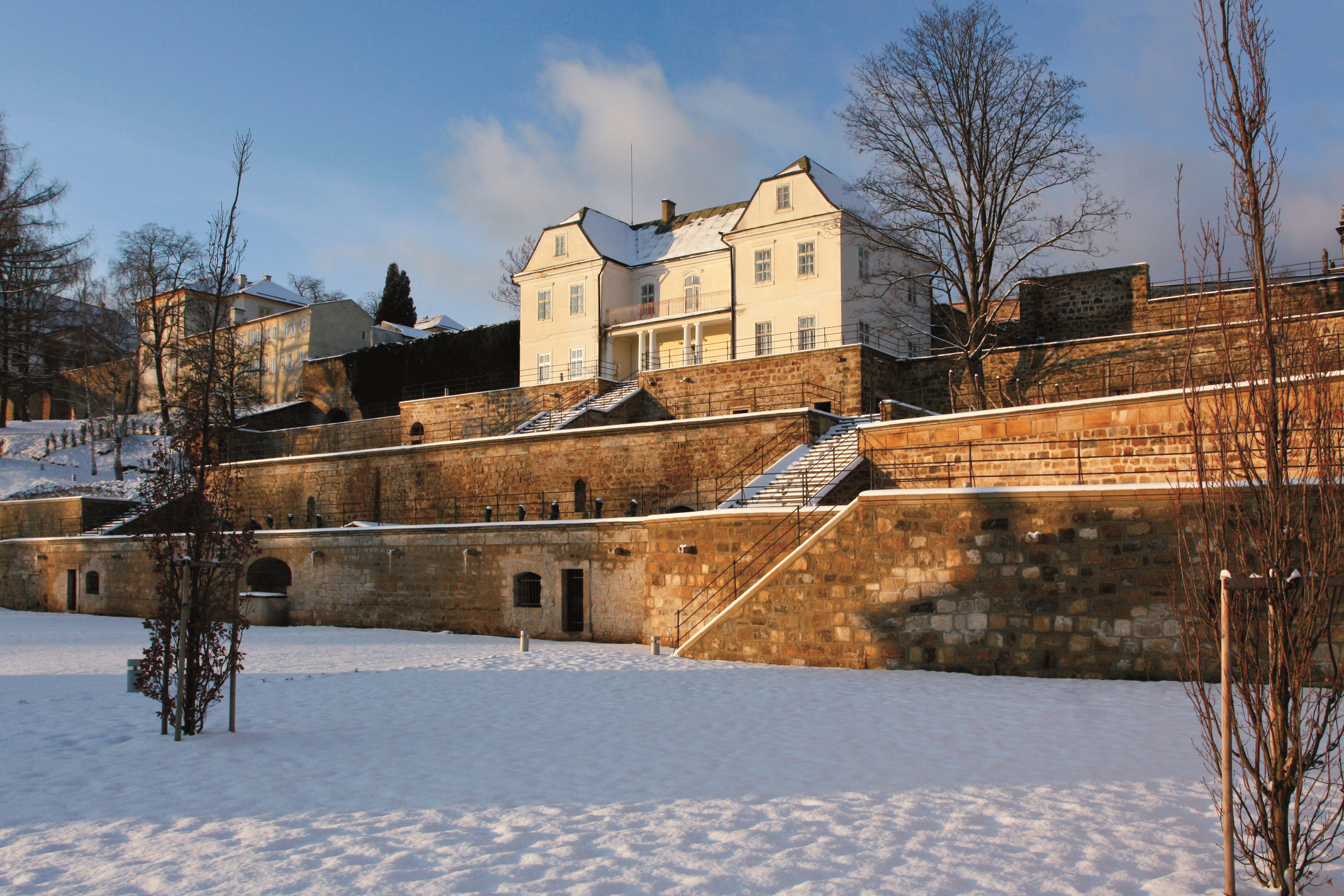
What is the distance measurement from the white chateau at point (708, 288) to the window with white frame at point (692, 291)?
1.9 inches

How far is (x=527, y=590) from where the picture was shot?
1977cm

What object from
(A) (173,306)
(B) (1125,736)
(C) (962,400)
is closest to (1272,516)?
(B) (1125,736)

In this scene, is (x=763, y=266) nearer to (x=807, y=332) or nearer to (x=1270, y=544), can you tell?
(x=807, y=332)

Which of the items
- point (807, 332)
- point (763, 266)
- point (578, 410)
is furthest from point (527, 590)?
point (763, 266)

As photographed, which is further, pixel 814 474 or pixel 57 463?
pixel 57 463

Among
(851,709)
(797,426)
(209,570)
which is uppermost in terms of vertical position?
(797,426)

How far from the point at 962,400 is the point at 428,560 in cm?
Result: 1521

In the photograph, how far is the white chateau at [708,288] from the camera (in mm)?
29203

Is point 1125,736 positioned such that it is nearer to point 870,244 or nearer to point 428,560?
point 428,560

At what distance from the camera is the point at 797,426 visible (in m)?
21.6

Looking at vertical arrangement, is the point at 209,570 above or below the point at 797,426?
below

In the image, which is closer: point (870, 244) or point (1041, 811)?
point (1041, 811)

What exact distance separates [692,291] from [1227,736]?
99.0ft

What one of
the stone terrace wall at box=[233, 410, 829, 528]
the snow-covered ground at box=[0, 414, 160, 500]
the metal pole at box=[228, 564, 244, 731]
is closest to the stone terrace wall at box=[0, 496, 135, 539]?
the snow-covered ground at box=[0, 414, 160, 500]
